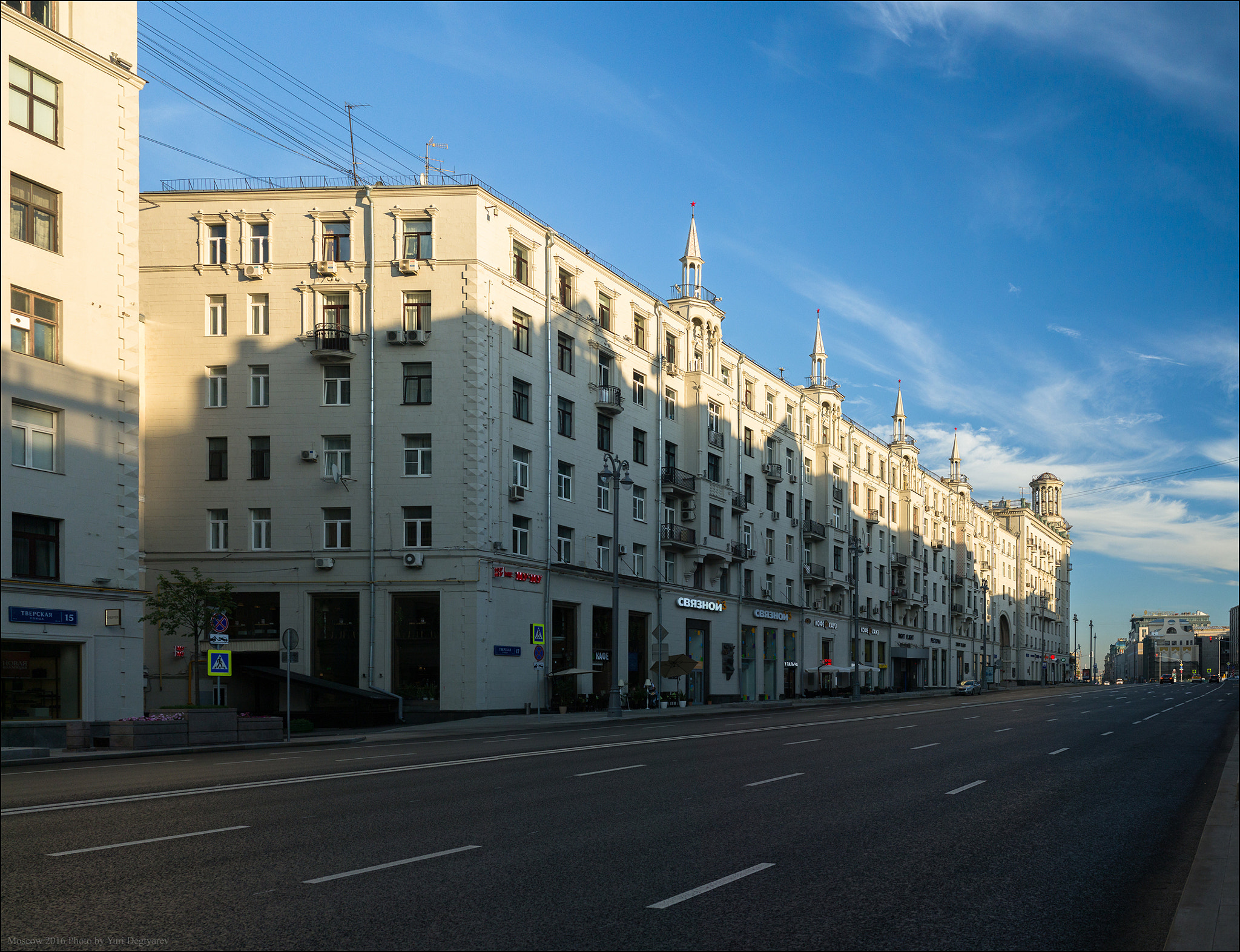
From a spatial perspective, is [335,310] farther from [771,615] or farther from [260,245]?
[771,615]

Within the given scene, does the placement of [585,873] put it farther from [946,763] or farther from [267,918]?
[946,763]

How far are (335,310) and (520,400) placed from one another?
7.52 meters

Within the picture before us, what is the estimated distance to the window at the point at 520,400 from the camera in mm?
41906

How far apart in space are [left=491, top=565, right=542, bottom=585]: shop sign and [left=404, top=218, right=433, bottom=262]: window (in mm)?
11713

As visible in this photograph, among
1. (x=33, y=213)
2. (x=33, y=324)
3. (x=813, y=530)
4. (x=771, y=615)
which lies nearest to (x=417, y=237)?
(x=33, y=213)

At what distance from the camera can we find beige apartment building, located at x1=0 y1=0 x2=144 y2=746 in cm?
2498

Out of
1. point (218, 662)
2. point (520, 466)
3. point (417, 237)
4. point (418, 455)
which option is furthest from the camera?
point (520, 466)

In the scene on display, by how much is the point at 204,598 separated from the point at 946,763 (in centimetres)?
2258

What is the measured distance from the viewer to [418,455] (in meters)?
39.5

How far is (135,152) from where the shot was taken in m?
28.3

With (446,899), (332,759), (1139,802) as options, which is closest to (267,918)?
(446,899)

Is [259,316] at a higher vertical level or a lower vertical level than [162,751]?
higher

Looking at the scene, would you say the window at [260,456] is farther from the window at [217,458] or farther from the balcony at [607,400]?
the balcony at [607,400]

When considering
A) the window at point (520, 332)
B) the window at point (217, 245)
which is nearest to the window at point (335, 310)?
the window at point (217, 245)
